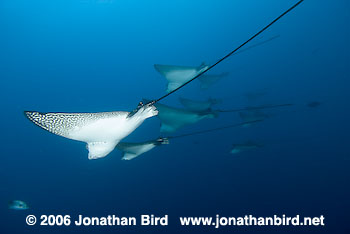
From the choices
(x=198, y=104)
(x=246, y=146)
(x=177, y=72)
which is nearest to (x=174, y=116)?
(x=177, y=72)

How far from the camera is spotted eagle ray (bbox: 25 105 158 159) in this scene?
192 cm

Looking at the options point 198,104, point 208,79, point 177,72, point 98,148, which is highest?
point 208,79

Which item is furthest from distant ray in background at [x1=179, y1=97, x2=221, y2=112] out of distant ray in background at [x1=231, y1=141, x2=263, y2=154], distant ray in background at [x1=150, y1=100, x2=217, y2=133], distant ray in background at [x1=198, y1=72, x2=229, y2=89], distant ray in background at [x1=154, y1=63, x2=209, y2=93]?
distant ray in background at [x1=231, y1=141, x2=263, y2=154]

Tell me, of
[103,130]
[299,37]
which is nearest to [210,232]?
[103,130]

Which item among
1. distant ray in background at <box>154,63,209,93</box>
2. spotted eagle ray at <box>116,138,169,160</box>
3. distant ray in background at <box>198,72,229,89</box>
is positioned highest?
distant ray in background at <box>198,72,229,89</box>

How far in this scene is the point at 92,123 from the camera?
2037mm

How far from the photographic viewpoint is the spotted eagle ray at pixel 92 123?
1.92m

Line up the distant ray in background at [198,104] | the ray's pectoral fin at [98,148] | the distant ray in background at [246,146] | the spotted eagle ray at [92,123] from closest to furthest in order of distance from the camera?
1. the spotted eagle ray at [92,123]
2. the ray's pectoral fin at [98,148]
3. the distant ray in background at [198,104]
4. the distant ray in background at [246,146]

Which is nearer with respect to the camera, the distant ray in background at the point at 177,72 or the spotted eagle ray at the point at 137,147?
the spotted eagle ray at the point at 137,147

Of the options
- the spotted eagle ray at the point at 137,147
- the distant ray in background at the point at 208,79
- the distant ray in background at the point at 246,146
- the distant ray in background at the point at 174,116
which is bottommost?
the spotted eagle ray at the point at 137,147

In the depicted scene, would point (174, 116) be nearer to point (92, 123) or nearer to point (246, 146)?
point (92, 123)

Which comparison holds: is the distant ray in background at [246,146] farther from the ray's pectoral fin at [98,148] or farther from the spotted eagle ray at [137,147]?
the ray's pectoral fin at [98,148]

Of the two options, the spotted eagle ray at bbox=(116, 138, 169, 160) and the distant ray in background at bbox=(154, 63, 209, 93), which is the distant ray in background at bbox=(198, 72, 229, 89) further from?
the spotted eagle ray at bbox=(116, 138, 169, 160)

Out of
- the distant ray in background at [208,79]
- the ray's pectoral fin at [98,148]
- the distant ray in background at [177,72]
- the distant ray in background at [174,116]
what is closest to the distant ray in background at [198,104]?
the distant ray in background at [177,72]
